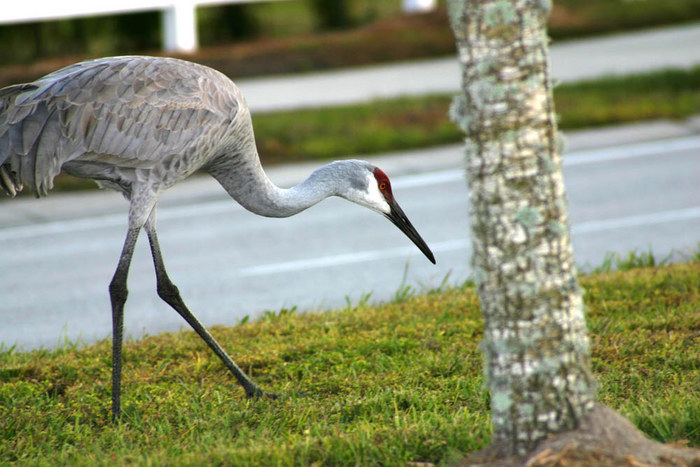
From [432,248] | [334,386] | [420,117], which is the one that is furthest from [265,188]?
[420,117]

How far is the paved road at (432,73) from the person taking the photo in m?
13.8

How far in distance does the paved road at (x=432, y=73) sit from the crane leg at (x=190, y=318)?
8.30 meters

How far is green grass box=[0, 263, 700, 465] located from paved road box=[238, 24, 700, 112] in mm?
7951

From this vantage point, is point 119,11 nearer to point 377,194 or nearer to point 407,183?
point 407,183

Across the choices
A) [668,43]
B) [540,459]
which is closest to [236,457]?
[540,459]

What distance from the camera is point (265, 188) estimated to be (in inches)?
197

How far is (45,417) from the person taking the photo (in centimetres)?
440

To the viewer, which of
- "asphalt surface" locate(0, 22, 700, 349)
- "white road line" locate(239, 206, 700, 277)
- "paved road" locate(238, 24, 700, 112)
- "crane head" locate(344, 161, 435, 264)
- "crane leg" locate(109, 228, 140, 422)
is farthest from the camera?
"paved road" locate(238, 24, 700, 112)

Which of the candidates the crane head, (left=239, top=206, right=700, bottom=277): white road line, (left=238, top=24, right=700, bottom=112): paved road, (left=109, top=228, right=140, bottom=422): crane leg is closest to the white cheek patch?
the crane head

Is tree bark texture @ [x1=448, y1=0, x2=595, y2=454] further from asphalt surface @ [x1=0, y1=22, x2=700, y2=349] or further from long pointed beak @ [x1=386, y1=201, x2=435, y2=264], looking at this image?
asphalt surface @ [x1=0, y1=22, x2=700, y2=349]

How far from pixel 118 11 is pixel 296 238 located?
8756mm

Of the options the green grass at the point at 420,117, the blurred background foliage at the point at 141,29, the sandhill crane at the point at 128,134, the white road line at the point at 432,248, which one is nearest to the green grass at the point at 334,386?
the sandhill crane at the point at 128,134

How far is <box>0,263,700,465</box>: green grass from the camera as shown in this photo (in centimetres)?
368

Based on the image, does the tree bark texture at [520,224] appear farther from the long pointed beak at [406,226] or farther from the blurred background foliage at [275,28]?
the blurred background foliage at [275,28]
